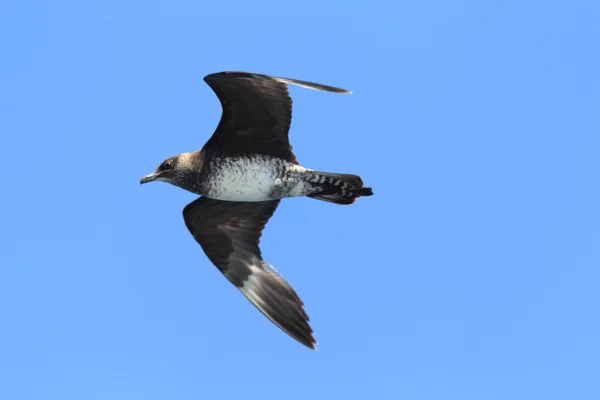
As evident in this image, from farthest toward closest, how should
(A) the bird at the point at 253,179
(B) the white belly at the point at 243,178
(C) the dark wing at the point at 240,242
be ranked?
(C) the dark wing at the point at 240,242 → (B) the white belly at the point at 243,178 → (A) the bird at the point at 253,179

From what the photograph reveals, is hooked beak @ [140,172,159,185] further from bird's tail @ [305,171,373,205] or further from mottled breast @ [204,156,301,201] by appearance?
bird's tail @ [305,171,373,205]

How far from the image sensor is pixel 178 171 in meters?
9.63

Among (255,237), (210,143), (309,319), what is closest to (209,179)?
(210,143)

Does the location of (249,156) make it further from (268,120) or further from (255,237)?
(255,237)

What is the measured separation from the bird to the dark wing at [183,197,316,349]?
11 millimetres

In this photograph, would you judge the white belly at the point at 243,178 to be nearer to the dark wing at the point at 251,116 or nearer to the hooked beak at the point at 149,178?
the dark wing at the point at 251,116

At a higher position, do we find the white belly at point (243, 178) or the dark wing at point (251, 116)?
the dark wing at point (251, 116)

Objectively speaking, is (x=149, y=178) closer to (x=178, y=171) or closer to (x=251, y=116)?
(x=178, y=171)

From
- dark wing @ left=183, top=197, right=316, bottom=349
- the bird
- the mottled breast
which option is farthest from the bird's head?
dark wing @ left=183, top=197, right=316, bottom=349

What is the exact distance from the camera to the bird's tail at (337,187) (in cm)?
949

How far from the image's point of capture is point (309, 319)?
959 cm

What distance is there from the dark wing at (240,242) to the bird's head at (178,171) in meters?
0.51

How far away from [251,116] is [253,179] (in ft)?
2.15

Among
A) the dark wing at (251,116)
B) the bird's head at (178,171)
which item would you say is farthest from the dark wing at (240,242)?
the dark wing at (251,116)
